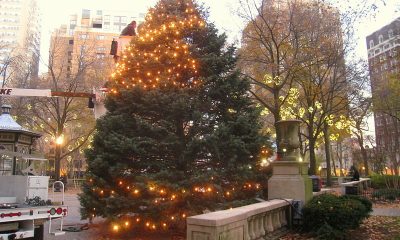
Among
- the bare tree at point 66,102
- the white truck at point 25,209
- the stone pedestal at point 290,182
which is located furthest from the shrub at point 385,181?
the bare tree at point 66,102

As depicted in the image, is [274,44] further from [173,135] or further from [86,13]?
[86,13]

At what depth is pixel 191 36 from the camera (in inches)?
487

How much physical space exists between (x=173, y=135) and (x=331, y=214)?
4499mm

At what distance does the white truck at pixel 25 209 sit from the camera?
25.3 feet

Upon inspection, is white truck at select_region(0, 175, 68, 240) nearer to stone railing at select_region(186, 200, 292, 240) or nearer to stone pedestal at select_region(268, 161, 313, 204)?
stone railing at select_region(186, 200, 292, 240)

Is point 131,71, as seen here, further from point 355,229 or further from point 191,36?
point 355,229

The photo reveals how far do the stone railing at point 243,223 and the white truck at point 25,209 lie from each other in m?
3.79

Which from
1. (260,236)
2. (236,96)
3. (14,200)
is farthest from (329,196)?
(14,200)

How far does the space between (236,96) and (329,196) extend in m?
4.05

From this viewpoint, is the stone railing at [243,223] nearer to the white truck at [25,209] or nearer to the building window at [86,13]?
the white truck at [25,209]

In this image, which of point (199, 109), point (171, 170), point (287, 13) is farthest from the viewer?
point (287, 13)

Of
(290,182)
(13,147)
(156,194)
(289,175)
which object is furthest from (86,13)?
(290,182)

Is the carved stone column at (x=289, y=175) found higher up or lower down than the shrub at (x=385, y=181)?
higher up

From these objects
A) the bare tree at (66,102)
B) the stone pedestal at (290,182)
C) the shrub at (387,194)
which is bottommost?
the shrub at (387,194)
